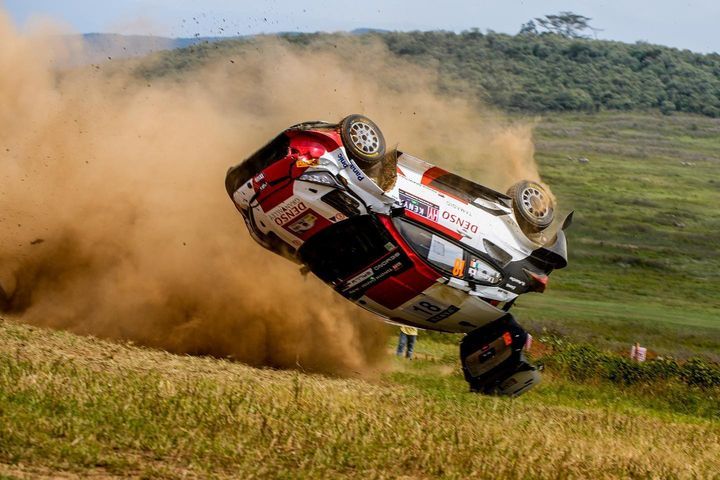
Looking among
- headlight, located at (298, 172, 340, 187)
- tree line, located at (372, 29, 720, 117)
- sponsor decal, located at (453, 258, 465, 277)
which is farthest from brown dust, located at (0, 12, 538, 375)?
tree line, located at (372, 29, 720, 117)

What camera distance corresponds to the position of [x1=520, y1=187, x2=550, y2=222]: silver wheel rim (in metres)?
14.4

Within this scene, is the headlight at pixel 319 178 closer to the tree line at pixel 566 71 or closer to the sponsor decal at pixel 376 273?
the sponsor decal at pixel 376 273

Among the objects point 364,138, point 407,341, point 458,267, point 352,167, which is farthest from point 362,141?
point 407,341

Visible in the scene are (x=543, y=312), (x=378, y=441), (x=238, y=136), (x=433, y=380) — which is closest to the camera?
(x=378, y=441)

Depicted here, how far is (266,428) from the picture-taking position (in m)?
8.75

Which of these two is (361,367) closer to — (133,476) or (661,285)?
(133,476)

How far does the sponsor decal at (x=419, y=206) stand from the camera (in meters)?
13.3

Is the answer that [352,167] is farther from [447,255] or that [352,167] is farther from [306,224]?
[447,255]

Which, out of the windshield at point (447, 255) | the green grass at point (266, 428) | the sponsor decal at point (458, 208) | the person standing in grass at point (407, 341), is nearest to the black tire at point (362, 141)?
the windshield at point (447, 255)

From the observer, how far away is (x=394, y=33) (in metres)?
111

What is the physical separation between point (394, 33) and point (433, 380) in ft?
322

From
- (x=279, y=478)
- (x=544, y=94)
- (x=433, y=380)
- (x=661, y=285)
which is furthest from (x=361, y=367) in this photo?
(x=544, y=94)

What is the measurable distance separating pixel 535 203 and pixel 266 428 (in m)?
6.95

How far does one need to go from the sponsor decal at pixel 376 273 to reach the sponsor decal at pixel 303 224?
36.5 inches
